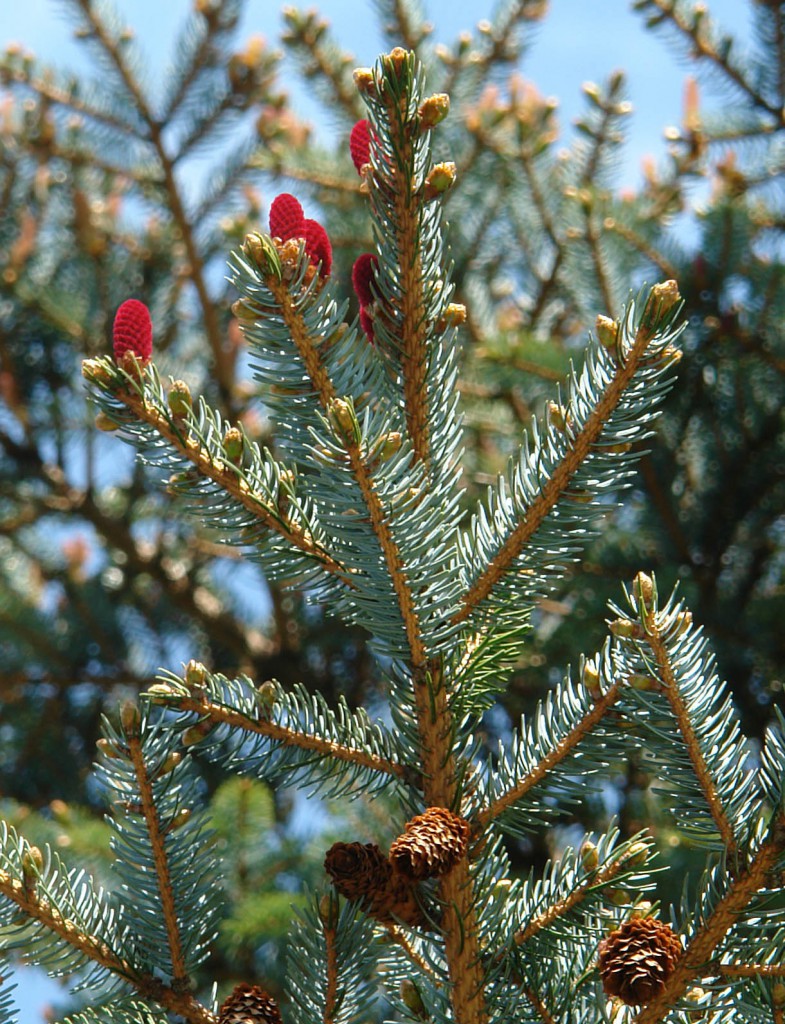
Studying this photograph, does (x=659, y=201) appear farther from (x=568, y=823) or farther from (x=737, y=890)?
(x=737, y=890)

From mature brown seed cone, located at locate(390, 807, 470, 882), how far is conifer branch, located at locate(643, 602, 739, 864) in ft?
0.67

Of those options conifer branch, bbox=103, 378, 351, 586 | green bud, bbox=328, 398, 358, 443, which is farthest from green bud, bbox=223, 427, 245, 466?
green bud, bbox=328, 398, 358, 443

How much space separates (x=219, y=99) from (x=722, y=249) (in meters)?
1.52

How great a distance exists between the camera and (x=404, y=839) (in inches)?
38.9

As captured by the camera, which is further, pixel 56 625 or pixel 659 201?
pixel 56 625

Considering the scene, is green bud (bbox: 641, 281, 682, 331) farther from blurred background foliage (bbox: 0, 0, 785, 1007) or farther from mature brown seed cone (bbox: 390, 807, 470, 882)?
blurred background foliage (bbox: 0, 0, 785, 1007)

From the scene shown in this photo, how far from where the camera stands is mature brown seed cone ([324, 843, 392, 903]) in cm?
103

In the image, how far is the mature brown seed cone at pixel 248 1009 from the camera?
40.8 inches

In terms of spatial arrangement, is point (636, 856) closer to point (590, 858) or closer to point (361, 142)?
point (590, 858)

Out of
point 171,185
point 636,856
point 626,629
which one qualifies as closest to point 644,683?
point 626,629

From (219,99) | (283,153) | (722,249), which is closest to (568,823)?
(722,249)

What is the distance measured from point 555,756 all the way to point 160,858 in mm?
375

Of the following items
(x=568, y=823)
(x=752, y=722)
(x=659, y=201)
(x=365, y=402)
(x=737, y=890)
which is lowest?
(x=568, y=823)

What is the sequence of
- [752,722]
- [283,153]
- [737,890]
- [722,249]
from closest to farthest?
[737,890] < [752,722] < [722,249] < [283,153]
